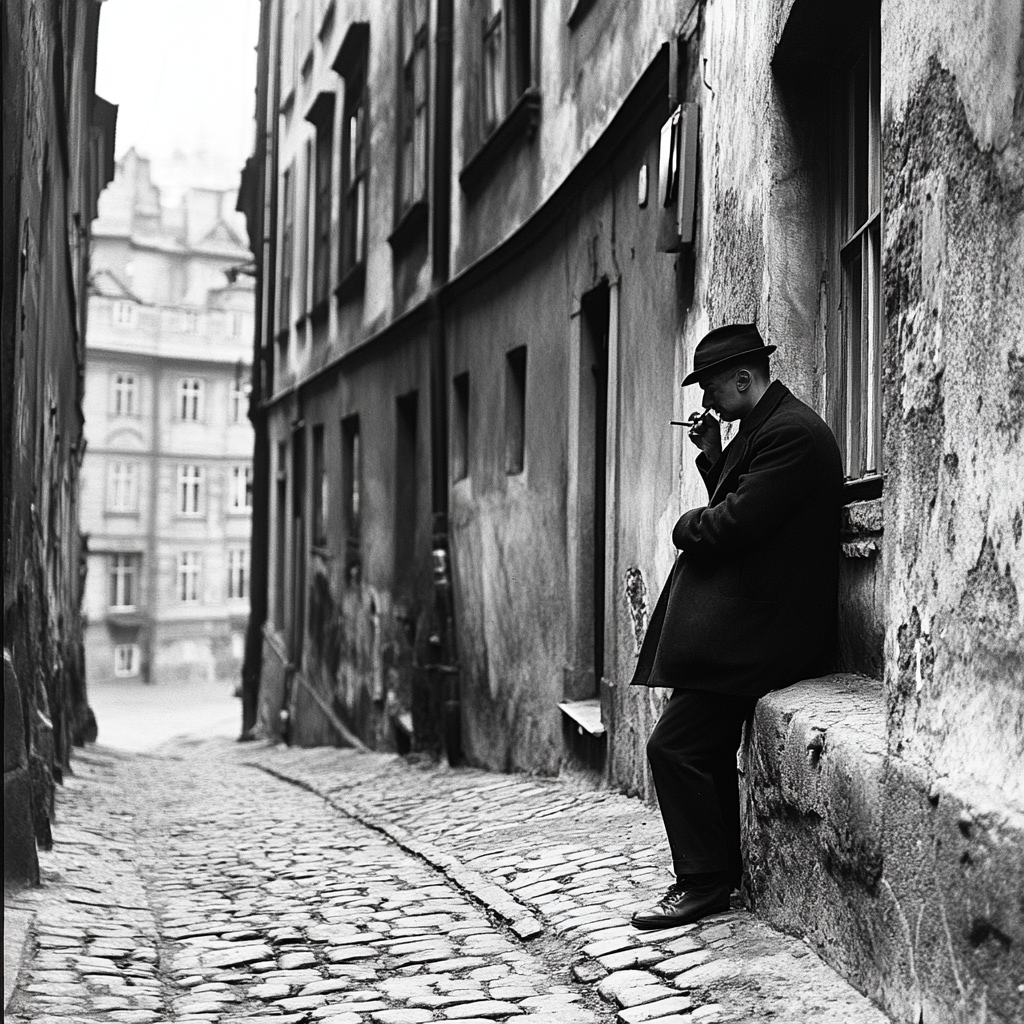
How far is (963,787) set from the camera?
10.7ft

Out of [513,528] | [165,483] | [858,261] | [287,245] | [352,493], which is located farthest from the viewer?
[165,483]

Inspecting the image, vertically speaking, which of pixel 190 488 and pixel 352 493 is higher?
pixel 190 488

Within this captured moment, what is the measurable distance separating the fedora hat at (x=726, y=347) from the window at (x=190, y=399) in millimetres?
43165

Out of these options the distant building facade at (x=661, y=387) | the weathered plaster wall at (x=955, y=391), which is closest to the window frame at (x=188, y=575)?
the distant building facade at (x=661, y=387)

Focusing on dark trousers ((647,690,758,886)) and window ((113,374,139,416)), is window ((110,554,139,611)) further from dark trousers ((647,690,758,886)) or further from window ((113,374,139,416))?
dark trousers ((647,690,758,886))

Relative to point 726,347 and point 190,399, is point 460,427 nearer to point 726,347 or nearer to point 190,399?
point 726,347

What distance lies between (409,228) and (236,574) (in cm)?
3633

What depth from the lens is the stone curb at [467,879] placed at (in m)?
5.43

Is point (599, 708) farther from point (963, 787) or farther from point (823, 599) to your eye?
point (963, 787)

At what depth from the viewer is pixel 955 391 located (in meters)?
3.48

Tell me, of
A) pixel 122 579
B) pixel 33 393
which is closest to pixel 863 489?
pixel 33 393

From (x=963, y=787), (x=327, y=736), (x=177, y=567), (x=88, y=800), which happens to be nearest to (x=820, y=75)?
(x=963, y=787)

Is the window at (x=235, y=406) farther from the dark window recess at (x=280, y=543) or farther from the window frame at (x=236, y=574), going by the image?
the dark window recess at (x=280, y=543)

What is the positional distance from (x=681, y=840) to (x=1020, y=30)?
8.70 ft
